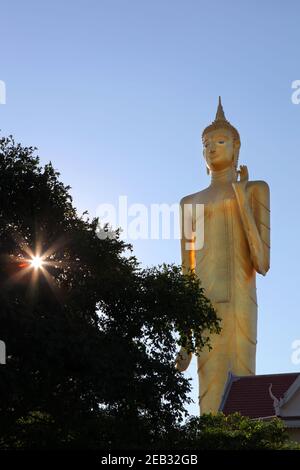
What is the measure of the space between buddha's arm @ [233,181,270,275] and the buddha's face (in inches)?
50.7

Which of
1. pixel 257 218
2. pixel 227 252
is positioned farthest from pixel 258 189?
pixel 227 252

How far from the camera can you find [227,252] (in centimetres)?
2270

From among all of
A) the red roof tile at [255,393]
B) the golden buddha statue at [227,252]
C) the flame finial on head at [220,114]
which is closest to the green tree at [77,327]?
the red roof tile at [255,393]

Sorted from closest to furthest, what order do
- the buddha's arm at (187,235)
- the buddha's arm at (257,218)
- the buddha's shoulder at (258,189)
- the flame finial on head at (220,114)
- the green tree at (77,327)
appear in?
1. the green tree at (77,327)
2. the buddha's arm at (257,218)
3. the buddha's shoulder at (258,189)
4. the buddha's arm at (187,235)
5. the flame finial on head at (220,114)

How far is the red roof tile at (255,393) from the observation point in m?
15.3

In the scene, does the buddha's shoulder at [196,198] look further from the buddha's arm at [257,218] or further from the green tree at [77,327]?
the green tree at [77,327]

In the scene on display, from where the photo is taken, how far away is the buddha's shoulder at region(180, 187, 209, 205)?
23641mm

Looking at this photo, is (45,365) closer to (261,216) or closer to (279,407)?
(279,407)

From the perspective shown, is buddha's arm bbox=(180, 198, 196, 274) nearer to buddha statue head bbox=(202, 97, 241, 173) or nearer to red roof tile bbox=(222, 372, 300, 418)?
buddha statue head bbox=(202, 97, 241, 173)

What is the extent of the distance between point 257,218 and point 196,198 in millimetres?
1879

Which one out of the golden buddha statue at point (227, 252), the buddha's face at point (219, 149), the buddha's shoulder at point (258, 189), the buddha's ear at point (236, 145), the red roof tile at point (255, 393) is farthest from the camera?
the buddha's ear at point (236, 145)

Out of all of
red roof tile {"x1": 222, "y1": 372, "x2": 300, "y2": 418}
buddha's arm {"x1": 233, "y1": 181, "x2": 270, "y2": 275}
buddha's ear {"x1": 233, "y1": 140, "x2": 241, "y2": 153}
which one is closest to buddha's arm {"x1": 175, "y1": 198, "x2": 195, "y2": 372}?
buddha's arm {"x1": 233, "y1": 181, "x2": 270, "y2": 275}
